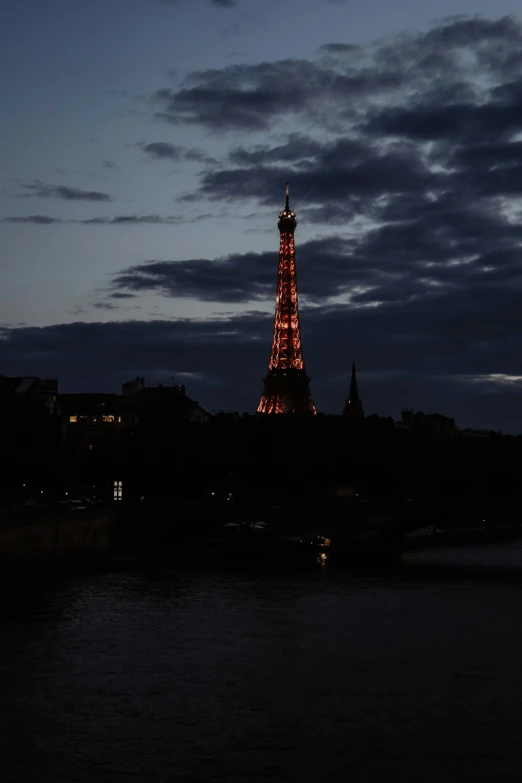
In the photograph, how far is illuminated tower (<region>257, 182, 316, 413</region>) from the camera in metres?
127

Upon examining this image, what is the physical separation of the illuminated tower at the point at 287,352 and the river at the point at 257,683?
257 feet

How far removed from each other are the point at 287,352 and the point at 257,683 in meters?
98.6

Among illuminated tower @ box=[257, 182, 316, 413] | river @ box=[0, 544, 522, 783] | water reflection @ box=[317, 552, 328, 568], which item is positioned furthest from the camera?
illuminated tower @ box=[257, 182, 316, 413]

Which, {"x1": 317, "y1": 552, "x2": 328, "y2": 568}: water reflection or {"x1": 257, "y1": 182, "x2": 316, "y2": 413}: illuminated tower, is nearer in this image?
{"x1": 317, "y1": 552, "x2": 328, "y2": 568}: water reflection

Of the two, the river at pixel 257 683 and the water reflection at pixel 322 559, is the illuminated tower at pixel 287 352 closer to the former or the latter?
the water reflection at pixel 322 559

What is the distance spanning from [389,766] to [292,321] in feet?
349

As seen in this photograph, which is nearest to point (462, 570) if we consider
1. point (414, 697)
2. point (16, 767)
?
point (414, 697)

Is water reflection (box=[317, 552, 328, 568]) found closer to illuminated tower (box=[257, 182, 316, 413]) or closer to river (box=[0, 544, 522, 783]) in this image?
river (box=[0, 544, 522, 783])

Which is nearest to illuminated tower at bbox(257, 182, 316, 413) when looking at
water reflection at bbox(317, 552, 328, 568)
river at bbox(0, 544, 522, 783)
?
water reflection at bbox(317, 552, 328, 568)

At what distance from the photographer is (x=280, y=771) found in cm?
2248

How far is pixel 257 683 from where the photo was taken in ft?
98.5

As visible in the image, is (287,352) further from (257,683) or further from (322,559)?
(257,683)

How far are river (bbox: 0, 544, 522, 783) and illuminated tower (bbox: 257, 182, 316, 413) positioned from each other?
78.3 meters

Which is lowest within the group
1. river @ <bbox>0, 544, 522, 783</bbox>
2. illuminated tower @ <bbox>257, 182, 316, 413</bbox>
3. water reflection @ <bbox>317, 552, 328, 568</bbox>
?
river @ <bbox>0, 544, 522, 783</bbox>
